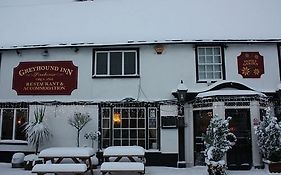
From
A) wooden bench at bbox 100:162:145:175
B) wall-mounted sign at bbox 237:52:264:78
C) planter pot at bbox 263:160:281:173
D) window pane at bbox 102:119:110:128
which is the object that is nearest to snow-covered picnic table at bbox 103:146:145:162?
wooden bench at bbox 100:162:145:175

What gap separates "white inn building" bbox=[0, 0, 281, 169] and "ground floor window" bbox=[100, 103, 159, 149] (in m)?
0.04

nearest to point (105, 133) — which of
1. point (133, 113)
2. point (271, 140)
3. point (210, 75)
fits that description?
point (133, 113)

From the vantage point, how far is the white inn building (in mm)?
13125

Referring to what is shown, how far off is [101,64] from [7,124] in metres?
5.13

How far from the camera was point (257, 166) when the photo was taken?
12281mm

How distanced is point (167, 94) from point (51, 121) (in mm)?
5298

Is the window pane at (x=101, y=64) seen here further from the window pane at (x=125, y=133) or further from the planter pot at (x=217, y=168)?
the planter pot at (x=217, y=168)

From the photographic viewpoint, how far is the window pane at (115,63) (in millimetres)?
14195

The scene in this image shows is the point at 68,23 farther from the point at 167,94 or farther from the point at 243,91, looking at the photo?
the point at 243,91

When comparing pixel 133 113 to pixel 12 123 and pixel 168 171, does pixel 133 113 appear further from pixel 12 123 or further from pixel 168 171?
pixel 12 123

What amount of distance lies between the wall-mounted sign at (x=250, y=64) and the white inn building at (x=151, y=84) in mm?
42

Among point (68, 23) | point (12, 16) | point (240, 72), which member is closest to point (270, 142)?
point (240, 72)

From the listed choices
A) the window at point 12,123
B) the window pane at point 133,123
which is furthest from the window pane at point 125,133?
the window at point 12,123

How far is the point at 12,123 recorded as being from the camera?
14414 mm
